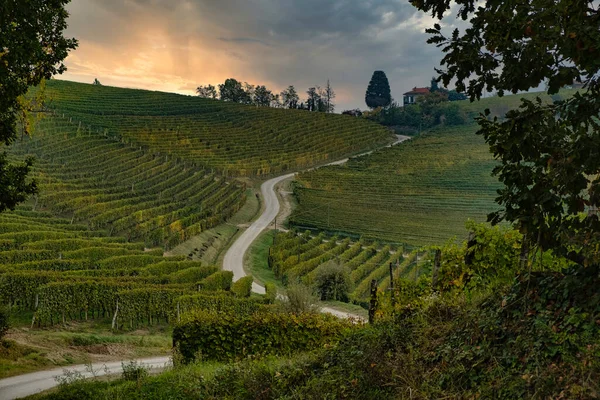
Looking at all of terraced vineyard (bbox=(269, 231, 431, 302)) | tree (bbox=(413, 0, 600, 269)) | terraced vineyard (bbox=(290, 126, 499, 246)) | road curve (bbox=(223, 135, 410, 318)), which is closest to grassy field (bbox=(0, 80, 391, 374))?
road curve (bbox=(223, 135, 410, 318))

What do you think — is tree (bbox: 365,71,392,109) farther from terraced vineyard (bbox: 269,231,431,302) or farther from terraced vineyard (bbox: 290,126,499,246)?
terraced vineyard (bbox: 269,231,431,302)

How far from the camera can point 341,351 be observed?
834 cm

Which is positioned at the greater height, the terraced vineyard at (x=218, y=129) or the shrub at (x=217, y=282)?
the terraced vineyard at (x=218, y=129)

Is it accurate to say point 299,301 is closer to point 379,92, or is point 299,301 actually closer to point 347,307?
point 347,307

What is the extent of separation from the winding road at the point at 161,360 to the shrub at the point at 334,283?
3022mm

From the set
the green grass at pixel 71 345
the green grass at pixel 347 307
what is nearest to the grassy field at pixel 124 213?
the green grass at pixel 71 345

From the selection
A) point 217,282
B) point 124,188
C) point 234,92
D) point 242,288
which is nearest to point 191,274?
point 217,282


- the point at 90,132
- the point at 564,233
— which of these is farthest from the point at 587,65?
the point at 90,132

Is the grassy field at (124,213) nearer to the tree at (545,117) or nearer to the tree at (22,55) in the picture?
the tree at (22,55)

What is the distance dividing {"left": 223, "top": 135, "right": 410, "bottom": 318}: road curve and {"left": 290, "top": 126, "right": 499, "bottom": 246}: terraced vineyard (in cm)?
347

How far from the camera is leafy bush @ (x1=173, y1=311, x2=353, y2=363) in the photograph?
14.9 metres

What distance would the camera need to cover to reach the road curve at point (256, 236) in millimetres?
40669

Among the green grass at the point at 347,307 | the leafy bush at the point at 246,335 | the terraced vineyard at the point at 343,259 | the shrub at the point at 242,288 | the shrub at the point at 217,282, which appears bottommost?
the green grass at the point at 347,307

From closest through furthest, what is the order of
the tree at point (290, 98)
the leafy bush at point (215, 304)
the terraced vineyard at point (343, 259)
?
the leafy bush at point (215, 304) < the terraced vineyard at point (343, 259) < the tree at point (290, 98)
